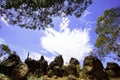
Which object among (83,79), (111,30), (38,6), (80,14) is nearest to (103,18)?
(111,30)

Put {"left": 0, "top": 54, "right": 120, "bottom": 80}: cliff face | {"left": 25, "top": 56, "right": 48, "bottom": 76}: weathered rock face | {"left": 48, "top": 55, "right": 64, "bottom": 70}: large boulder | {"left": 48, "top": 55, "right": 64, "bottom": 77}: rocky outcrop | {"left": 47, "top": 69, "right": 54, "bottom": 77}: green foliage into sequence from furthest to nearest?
{"left": 48, "top": 55, "right": 64, "bottom": 70}: large boulder, {"left": 25, "top": 56, "right": 48, "bottom": 76}: weathered rock face, {"left": 48, "top": 55, "right": 64, "bottom": 77}: rocky outcrop, {"left": 47, "top": 69, "right": 54, "bottom": 77}: green foliage, {"left": 0, "top": 54, "right": 120, "bottom": 80}: cliff face

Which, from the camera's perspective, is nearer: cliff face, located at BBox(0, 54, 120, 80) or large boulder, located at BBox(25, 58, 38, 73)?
cliff face, located at BBox(0, 54, 120, 80)

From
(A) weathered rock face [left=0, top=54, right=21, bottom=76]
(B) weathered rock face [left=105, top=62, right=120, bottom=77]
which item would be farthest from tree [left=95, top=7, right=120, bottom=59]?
(A) weathered rock face [left=0, top=54, right=21, bottom=76]

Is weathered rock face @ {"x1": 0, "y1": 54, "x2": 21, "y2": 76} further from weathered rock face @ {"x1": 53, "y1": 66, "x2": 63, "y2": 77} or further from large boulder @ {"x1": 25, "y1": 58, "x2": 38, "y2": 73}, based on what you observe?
weathered rock face @ {"x1": 53, "y1": 66, "x2": 63, "y2": 77}

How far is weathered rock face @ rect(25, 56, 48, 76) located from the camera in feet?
106

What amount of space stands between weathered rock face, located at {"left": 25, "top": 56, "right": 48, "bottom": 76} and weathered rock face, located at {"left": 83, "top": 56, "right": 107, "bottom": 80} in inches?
240

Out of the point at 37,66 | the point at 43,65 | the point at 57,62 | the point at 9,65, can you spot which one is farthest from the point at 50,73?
the point at 9,65

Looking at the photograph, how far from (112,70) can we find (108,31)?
6.07m

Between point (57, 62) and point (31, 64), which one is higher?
point (57, 62)

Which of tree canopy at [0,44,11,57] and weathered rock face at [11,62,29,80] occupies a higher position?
tree canopy at [0,44,11,57]

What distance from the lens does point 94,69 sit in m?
29.5

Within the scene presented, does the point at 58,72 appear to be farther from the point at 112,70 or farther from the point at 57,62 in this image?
the point at 112,70

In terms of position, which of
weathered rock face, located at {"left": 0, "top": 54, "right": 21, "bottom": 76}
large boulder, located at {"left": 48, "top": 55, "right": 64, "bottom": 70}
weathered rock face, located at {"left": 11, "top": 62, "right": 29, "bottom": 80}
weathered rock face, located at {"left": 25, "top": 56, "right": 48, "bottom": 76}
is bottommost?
weathered rock face, located at {"left": 11, "top": 62, "right": 29, "bottom": 80}

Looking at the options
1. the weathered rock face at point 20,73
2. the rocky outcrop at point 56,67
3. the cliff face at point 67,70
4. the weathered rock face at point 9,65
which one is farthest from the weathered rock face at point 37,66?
the weathered rock face at point 20,73
